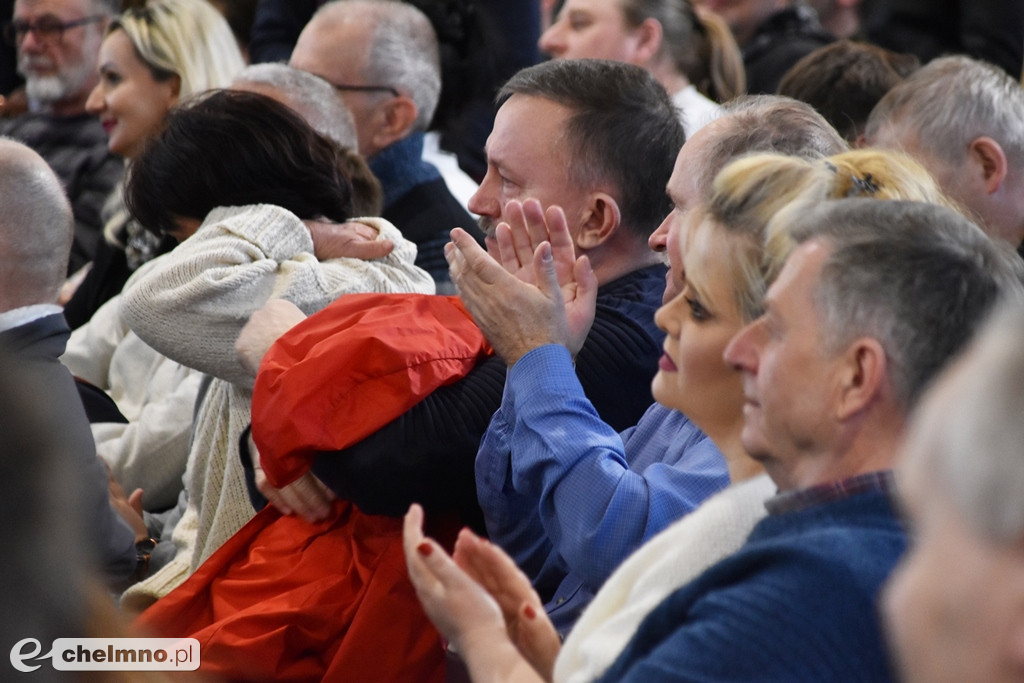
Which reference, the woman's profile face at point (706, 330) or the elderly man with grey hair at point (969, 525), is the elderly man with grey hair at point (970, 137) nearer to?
the woman's profile face at point (706, 330)

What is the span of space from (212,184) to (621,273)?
812 mm

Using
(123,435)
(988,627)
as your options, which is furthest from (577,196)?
(988,627)

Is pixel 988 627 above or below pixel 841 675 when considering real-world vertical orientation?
above

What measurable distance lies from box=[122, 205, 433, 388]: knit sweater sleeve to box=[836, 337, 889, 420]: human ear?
53.8 inches

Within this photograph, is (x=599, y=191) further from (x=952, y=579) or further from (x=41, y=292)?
(x=952, y=579)

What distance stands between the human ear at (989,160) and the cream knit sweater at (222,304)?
115 centimetres

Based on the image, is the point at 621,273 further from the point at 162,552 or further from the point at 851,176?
the point at 162,552

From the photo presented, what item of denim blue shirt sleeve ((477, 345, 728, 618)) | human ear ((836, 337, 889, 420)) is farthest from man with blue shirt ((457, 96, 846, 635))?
human ear ((836, 337, 889, 420))

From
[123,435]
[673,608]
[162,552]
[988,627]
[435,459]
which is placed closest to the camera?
[988,627]

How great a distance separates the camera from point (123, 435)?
304cm

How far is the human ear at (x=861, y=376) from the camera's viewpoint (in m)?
1.31

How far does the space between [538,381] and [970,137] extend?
1294 mm

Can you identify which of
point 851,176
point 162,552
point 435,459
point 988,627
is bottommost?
point 162,552

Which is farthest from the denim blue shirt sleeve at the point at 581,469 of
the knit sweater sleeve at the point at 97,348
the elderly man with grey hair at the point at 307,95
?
the knit sweater sleeve at the point at 97,348
